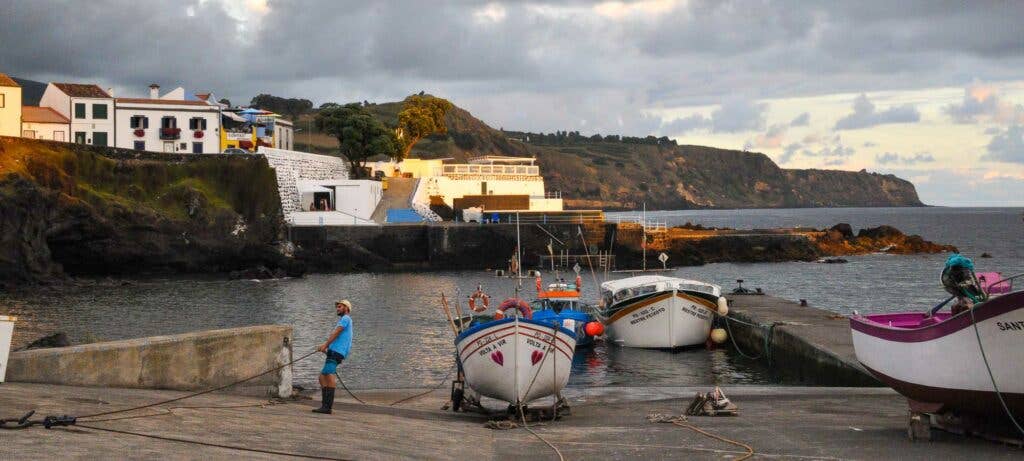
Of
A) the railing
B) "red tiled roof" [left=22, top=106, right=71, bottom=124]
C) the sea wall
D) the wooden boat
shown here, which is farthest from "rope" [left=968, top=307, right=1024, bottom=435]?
the railing

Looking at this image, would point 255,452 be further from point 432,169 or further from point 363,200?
point 432,169

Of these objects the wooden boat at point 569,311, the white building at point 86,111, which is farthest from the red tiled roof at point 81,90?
the wooden boat at point 569,311

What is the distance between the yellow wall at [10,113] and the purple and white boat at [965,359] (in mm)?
65519

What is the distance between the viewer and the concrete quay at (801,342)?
23.7 meters

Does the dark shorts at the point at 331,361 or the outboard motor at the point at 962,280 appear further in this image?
the dark shorts at the point at 331,361

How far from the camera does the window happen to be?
78769mm

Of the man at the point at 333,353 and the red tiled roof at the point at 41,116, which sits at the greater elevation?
the red tiled roof at the point at 41,116

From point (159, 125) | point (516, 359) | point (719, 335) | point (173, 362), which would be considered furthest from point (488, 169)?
point (516, 359)

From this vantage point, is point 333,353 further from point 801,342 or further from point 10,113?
point 10,113

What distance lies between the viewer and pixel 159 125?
7938 cm

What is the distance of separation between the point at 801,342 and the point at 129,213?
47909 millimetres

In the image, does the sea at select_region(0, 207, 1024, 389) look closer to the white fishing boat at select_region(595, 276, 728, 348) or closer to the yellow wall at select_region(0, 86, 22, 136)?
the white fishing boat at select_region(595, 276, 728, 348)

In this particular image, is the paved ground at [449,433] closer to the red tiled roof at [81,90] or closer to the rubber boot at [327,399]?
the rubber boot at [327,399]

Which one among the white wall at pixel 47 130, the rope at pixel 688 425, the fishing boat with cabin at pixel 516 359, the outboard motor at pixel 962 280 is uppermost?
the white wall at pixel 47 130
